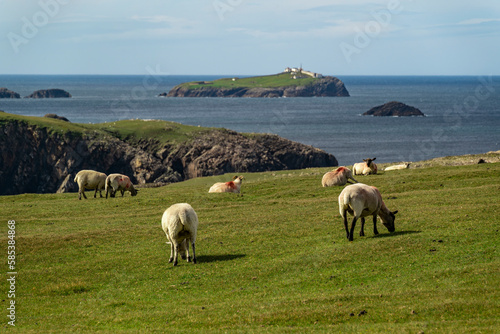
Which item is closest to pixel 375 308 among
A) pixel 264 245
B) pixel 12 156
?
pixel 264 245

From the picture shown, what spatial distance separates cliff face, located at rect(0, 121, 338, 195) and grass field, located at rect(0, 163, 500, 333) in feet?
171

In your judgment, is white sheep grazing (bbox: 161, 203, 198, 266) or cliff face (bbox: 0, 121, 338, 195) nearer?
white sheep grazing (bbox: 161, 203, 198, 266)

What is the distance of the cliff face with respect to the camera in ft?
275

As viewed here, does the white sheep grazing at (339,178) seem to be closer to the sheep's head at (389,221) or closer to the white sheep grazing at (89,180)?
the sheep's head at (389,221)

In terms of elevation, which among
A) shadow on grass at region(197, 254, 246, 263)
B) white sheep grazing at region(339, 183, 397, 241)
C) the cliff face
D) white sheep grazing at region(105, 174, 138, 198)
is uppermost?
white sheep grazing at region(339, 183, 397, 241)

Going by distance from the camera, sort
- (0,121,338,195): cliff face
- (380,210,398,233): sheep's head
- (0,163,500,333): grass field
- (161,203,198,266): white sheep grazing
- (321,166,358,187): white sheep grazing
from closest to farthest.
A: 1. (0,163,500,333): grass field
2. (161,203,198,266): white sheep grazing
3. (380,210,398,233): sheep's head
4. (321,166,358,187): white sheep grazing
5. (0,121,338,195): cliff face

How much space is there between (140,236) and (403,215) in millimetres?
12573

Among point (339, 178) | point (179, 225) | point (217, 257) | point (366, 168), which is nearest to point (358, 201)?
point (217, 257)

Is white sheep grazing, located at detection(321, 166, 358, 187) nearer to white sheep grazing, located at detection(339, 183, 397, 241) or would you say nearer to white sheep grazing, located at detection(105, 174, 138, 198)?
white sheep grazing, located at detection(105, 174, 138, 198)

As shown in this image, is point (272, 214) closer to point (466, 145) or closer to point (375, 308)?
point (375, 308)

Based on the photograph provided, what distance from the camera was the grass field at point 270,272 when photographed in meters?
14.2

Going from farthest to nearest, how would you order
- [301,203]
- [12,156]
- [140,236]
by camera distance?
[12,156] → [301,203] → [140,236]

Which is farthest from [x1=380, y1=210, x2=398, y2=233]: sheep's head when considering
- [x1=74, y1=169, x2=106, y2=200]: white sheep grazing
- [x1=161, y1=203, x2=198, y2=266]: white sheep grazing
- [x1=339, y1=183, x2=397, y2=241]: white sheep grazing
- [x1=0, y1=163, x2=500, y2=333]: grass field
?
[x1=74, y1=169, x2=106, y2=200]: white sheep grazing

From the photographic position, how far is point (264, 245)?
2305cm
